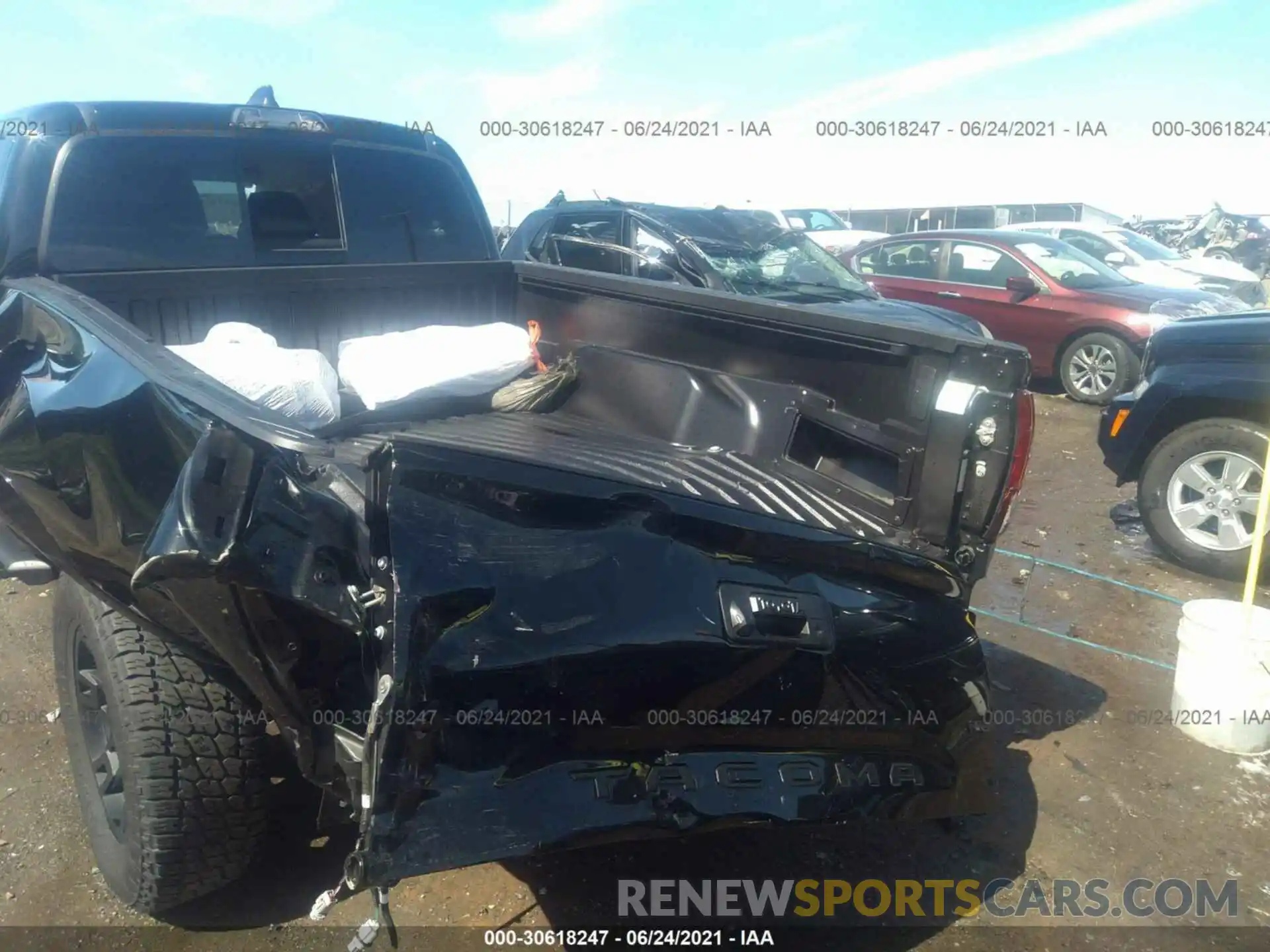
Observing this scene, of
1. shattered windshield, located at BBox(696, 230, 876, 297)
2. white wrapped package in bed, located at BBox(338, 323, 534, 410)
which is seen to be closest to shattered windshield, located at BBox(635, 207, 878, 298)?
shattered windshield, located at BBox(696, 230, 876, 297)

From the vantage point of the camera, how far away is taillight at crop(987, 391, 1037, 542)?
239cm

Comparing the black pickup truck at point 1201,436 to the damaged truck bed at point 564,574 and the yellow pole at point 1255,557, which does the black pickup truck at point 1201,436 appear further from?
the damaged truck bed at point 564,574

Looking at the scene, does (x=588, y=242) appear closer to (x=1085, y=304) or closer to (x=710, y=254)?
(x=710, y=254)

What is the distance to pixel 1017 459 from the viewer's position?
2492 millimetres

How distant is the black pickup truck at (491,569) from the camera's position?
5.24 ft

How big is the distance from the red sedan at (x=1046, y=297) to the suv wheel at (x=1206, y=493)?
A: 4.03 meters

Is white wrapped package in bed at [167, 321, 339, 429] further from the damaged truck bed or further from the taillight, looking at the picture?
the taillight

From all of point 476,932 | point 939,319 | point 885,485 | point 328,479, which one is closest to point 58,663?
point 476,932

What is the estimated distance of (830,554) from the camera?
2062mm

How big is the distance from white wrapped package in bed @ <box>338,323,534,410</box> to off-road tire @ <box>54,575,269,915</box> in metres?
1.34

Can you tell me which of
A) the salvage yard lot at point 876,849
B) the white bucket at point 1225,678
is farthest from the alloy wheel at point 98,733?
the white bucket at point 1225,678

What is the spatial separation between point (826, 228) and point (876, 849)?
1667 centimetres

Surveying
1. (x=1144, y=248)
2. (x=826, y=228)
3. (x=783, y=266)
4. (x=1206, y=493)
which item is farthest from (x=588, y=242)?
(x=826, y=228)

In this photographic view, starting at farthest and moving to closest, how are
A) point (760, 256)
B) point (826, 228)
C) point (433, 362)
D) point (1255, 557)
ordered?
1. point (826, 228)
2. point (760, 256)
3. point (433, 362)
4. point (1255, 557)
